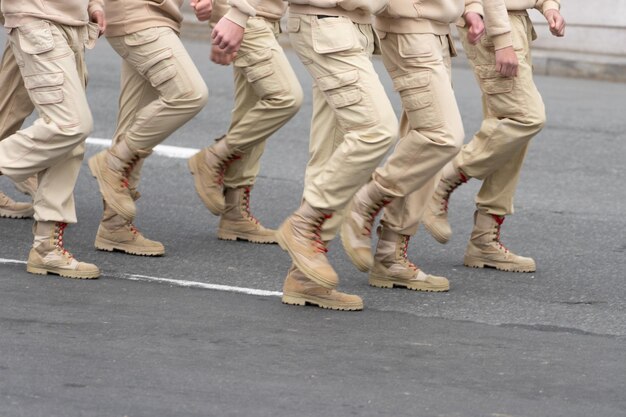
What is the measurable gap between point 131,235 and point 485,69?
1.94 meters

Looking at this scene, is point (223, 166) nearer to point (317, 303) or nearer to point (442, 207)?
point (442, 207)

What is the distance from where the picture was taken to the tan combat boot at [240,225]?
8.01m

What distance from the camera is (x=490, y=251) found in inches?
296

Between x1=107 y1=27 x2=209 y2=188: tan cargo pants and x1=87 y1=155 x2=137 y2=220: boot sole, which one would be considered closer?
x1=107 y1=27 x2=209 y2=188: tan cargo pants

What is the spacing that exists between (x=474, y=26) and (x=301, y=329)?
1.70 meters

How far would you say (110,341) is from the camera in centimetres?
570

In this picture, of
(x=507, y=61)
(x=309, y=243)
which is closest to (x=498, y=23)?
(x=507, y=61)

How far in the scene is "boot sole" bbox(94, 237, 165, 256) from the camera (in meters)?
7.50

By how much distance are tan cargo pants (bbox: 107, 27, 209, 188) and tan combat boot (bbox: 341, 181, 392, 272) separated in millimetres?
1050

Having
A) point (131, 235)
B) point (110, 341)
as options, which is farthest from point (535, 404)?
point (131, 235)

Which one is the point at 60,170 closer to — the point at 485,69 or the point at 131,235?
the point at 131,235

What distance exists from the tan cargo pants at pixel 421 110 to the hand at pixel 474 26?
0.15 metres

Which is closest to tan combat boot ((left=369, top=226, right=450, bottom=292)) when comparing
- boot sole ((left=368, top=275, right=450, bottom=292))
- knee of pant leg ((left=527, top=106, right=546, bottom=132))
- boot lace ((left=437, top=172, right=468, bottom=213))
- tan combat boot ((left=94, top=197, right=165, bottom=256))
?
boot sole ((left=368, top=275, right=450, bottom=292))

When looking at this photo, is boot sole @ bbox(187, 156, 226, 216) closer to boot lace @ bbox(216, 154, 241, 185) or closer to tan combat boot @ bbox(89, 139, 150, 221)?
boot lace @ bbox(216, 154, 241, 185)
